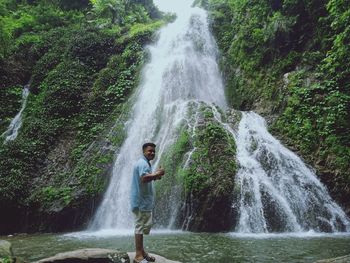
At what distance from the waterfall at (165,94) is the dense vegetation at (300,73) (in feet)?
3.64

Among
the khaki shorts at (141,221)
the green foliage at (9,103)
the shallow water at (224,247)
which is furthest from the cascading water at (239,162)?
the green foliage at (9,103)

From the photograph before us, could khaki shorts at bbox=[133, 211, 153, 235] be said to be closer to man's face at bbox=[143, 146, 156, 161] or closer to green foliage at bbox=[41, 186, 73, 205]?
man's face at bbox=[143, 146, 156, 161]

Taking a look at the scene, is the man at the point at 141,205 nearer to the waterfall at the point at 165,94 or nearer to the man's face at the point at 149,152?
the man's face at the point at 149,152

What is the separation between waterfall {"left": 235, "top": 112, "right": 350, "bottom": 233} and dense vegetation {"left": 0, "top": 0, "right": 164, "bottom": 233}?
16.2 ft

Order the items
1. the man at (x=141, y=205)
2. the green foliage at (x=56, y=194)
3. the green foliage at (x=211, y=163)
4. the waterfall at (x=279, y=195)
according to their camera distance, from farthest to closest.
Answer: the green foliage at (x=56, y=194)
the green foliage at (x=211, y=163)
the waterfall at (x=279, y=195)
the man at (x=141, y=205)

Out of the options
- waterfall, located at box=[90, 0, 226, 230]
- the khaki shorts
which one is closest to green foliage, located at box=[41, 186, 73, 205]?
waterfall, located at box=[90, 0, 226, 230]

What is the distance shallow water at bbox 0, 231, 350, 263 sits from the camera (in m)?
5.82

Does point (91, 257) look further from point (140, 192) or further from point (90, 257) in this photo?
point (140, 192)

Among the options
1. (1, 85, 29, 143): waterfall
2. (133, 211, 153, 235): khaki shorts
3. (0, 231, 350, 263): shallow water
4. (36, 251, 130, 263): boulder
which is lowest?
(36, 251, 130, 263): boulder

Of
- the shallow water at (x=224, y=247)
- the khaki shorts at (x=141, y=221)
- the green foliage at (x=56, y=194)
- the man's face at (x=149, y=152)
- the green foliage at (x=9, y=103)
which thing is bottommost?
the shallow water at (x=224, y=247)

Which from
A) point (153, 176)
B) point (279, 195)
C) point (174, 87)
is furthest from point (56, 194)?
point (153, 176)

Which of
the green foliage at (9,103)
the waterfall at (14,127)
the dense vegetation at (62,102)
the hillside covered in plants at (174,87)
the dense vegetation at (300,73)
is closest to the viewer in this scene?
the hillside covered in plants at (174,87)

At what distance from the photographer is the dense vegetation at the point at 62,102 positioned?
12352 millimetres

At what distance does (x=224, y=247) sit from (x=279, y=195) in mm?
3856
